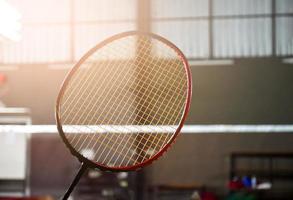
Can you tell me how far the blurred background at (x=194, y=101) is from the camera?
16.0ft

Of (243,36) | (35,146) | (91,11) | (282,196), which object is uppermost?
(91,11)

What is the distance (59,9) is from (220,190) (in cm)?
267

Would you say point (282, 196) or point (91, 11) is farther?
point (91, 11)

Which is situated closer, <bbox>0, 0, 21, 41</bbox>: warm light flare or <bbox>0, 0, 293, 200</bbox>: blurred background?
<bbox>0, 0, 21, 41</bbox>: warm light flare

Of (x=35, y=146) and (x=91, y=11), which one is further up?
(x=91, y=11)

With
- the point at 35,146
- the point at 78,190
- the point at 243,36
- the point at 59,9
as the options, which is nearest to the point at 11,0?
the point at 59,9

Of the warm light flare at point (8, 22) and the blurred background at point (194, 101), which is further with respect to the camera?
the blurred background at point (194, 101)

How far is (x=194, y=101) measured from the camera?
16.6 feet

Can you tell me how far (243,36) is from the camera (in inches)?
195

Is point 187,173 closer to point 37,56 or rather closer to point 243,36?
point 243,36

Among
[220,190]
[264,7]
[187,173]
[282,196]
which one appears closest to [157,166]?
[187,173]

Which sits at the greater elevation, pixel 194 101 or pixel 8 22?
pixel 8 22

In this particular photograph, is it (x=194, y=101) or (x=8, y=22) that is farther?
(x=194, y=101)

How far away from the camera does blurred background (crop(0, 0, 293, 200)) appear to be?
4.87 m
